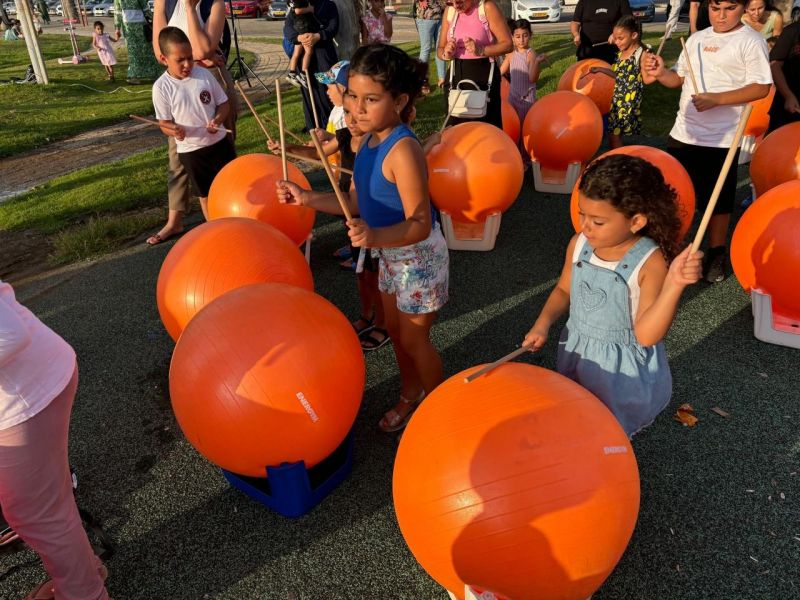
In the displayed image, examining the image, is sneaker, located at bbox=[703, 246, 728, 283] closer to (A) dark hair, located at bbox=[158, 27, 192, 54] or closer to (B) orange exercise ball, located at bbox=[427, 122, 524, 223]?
(B) orange exercise ball, located at bbox=[427, 122, 524, 223]

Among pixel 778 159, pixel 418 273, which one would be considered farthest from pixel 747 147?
pixel 418 273

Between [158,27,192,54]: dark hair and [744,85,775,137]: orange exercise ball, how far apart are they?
6.04 meters

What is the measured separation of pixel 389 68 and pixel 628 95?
193 inches

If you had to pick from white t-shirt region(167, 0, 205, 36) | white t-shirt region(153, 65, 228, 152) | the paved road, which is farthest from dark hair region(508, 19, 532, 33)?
the paved road

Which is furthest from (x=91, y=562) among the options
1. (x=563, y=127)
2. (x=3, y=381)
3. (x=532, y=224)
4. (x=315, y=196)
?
(x=563, y=127)

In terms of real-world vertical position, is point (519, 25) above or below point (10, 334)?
above

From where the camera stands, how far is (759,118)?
678 cm

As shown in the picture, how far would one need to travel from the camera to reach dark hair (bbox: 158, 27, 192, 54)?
4.79 metres

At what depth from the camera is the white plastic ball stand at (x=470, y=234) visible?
5406 millimetres

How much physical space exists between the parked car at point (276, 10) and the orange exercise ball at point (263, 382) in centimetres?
3362

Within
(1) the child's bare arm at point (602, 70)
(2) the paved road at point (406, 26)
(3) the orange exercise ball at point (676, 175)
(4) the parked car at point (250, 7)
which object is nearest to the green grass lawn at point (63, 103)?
(2) the paved road at point (406, 26)

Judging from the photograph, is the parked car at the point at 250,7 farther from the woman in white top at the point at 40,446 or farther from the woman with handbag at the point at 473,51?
the woman in white top at the point at 40,446

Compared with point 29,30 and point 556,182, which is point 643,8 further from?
point 29,30

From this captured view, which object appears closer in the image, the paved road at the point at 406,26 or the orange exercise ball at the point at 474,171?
the orange exercise ball at the point at 474,171
